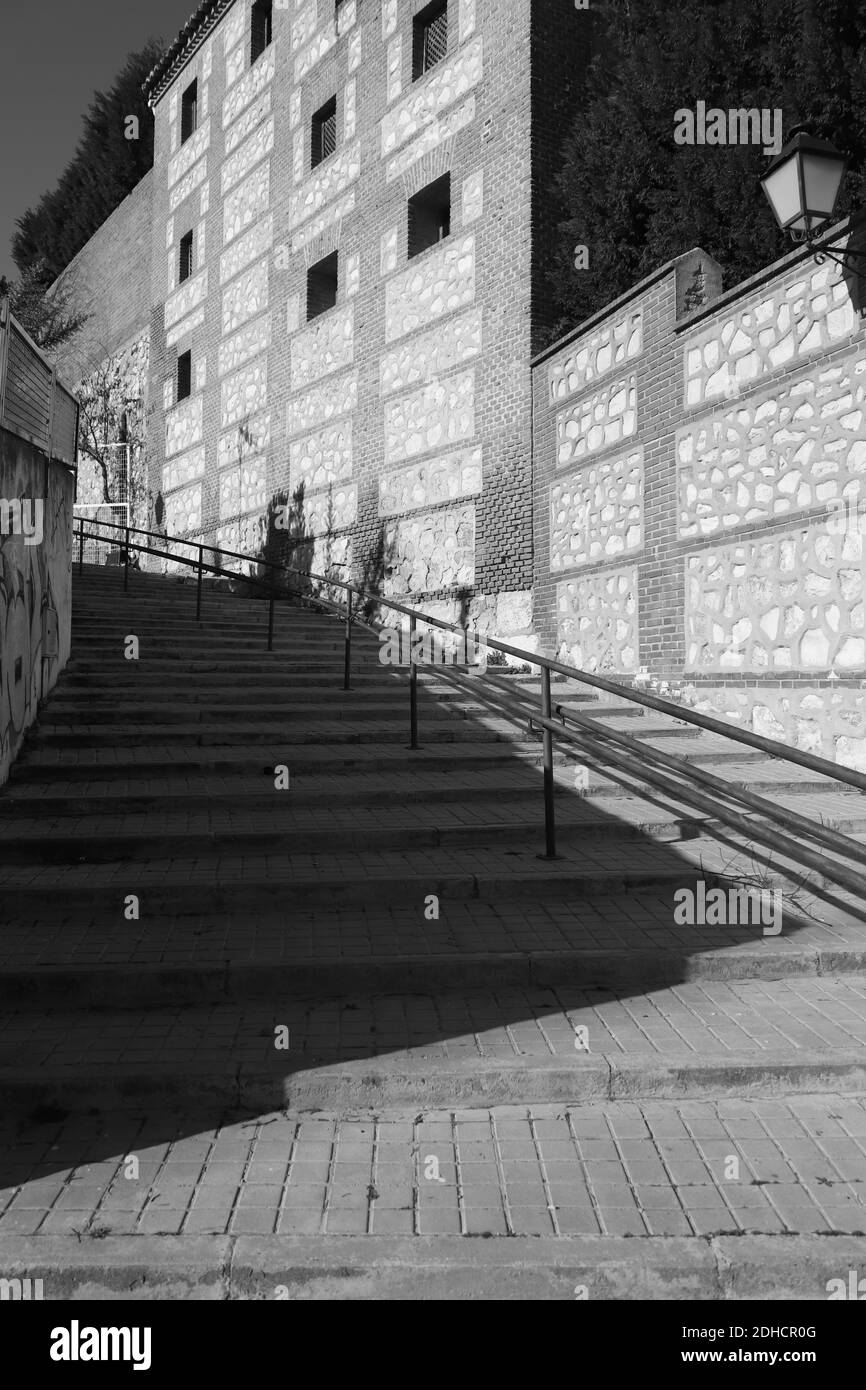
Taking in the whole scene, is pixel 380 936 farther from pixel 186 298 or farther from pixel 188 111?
pixel 188 111

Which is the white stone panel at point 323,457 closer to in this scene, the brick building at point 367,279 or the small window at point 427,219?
the brick building at point 367,279

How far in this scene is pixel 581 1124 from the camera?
3.29 m

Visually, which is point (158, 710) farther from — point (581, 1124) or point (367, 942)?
point (581, 1124)

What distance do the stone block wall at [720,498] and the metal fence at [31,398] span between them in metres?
4.79

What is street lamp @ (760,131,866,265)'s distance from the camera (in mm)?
6074

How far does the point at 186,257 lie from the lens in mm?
20000

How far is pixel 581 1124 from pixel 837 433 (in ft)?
17.8

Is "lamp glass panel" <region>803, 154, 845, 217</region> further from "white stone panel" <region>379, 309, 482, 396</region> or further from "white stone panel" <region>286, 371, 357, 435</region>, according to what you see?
"white stone panel" <region>286, 371, 357, 435</region>

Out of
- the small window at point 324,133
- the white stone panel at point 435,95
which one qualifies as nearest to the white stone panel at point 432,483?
the white stone panel at point 435,95

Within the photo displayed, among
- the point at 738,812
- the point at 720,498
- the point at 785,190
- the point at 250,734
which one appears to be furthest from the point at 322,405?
the point at 738,812

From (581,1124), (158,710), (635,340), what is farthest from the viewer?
(635,340)

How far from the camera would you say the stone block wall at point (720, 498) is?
708cm

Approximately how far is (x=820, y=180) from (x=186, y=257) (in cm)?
1649

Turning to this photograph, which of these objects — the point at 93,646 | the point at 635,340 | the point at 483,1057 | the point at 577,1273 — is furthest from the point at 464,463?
the point at 577,1273
